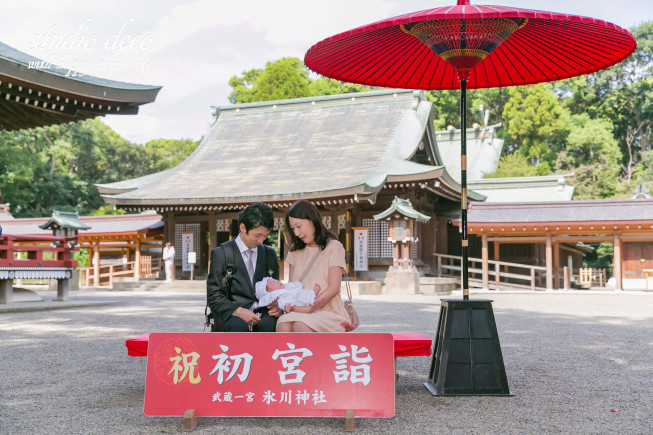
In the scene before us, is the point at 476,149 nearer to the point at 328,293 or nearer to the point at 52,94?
the point at 52,94

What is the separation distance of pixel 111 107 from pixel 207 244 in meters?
11.3

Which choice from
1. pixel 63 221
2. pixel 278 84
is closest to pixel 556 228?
pixel 63 221

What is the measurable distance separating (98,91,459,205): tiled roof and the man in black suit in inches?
520

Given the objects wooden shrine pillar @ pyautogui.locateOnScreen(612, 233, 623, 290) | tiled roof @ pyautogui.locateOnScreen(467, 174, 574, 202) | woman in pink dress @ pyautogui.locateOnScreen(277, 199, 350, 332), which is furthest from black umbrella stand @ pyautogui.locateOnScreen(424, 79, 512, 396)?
tiled roof @ pyautogui.locateOnScreen(467, 174, 574, 202)

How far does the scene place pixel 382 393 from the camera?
3219 millimetres

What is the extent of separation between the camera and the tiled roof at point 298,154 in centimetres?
1878

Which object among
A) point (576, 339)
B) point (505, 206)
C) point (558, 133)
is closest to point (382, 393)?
point (576, 339)

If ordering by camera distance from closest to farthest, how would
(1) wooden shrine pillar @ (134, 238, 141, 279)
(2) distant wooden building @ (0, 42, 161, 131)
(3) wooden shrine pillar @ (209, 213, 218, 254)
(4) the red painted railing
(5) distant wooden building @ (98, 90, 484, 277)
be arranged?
(2) distant wooden building @ (0, 42, 161, 131) < (4) the red painted railing < (5) distant wooden building @ (98, 90, 484, 277) < (3) wooden shrine pillar @ (209, 213, 218, 254) < (1) wooden shrine pillar @ (134, 238, 141, 279)

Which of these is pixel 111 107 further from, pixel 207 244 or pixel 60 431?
pixel 207 244

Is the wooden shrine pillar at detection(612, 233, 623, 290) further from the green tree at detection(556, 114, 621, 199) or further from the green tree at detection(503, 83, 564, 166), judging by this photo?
the green tree at detection(503, 83, 564, 166)

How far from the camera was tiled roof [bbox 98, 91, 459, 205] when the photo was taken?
61.6 feet

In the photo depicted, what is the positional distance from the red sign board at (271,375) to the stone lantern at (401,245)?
13.6m

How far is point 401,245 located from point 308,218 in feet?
44.3

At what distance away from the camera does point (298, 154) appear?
2225 cm
